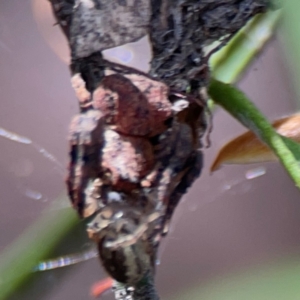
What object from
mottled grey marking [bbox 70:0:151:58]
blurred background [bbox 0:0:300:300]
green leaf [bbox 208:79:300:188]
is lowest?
blurred background [bbox 0:0:300:300]

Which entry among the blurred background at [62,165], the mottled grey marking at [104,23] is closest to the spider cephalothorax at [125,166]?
the mottled grey marking at [104,23]

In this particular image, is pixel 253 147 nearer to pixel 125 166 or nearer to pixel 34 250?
pixel 125 166

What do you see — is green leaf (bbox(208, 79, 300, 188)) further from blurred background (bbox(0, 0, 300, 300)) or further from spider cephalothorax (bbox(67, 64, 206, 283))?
blurred background (bbox(0, 0, 300, 300))

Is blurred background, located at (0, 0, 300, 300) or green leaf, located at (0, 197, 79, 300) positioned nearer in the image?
green leaf, located at (0, 197, 79, 300)

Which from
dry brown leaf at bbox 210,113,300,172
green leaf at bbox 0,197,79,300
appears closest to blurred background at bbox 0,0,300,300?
green leaf at bbox 0,197,79,300

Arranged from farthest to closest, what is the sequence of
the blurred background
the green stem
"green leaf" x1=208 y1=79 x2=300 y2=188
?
the blurred background, the green stem, "green leaf" x1=208 y1=79 x2=300 y2=188

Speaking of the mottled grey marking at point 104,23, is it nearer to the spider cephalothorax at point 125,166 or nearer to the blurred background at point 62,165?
the spider cephalothorax at point 125,166

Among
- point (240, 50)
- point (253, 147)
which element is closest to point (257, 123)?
point (253, 147)

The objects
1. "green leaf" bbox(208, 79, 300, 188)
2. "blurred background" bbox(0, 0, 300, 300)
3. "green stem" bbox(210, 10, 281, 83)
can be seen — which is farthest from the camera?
"blurred background" bbox(0, 0, 300, 300)
